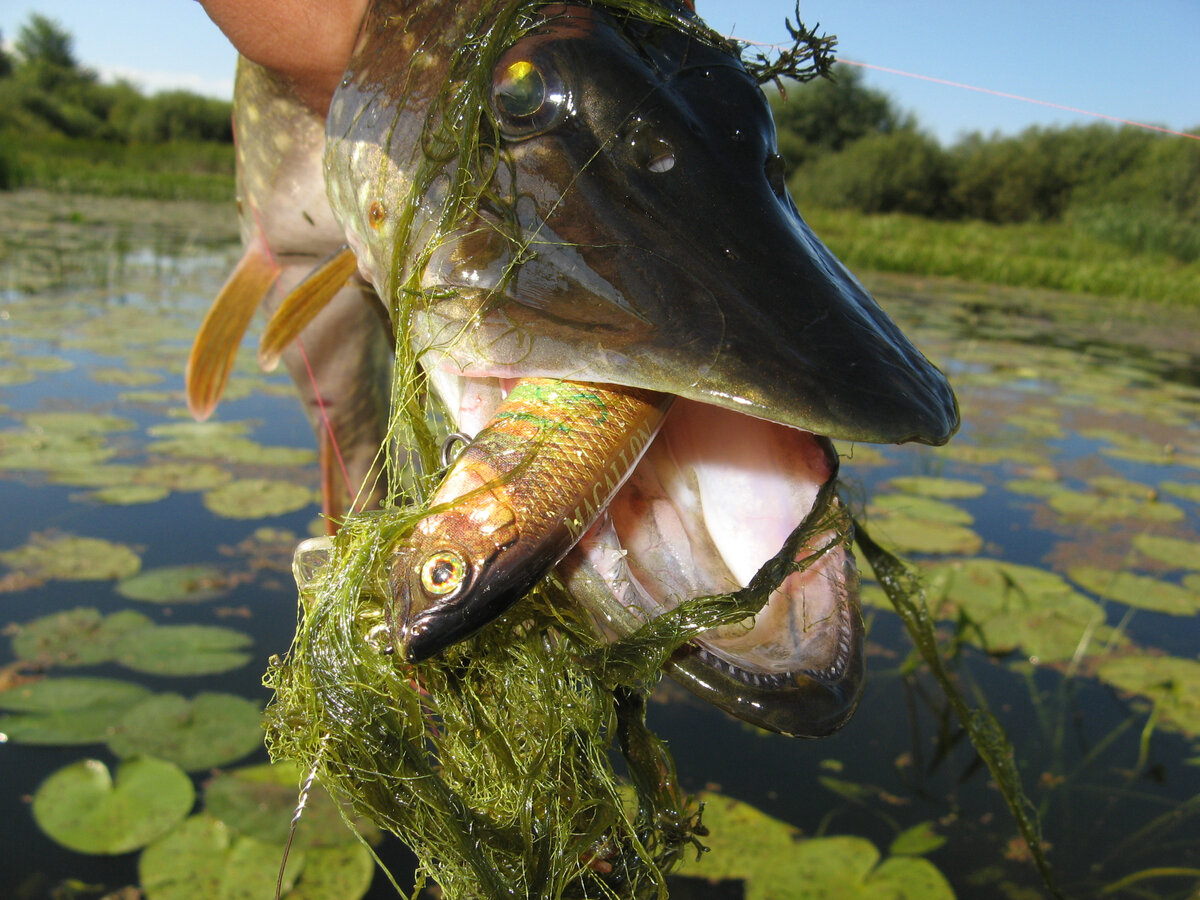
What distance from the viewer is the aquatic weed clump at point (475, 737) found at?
693 millimetres

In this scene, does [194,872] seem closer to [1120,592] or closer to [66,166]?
[1120,592]

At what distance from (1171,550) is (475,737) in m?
3.72

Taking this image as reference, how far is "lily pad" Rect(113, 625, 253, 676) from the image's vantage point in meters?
2.21

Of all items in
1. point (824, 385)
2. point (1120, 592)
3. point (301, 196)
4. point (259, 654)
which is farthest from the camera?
point (1120, 592)

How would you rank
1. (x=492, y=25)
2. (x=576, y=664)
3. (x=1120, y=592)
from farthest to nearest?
(x=1120, y=592) → (x=492, y=25) → (x=576, y=664)

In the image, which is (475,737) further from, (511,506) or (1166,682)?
(1166,682)

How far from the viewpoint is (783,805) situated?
2010mm

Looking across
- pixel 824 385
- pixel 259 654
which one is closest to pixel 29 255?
pixel 259 654

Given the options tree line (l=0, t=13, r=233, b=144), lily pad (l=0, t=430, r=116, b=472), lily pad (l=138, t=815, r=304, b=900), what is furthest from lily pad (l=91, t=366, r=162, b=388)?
tree line (l=0, t=13, r=233, b=144)

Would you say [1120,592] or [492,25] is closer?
[492,25]

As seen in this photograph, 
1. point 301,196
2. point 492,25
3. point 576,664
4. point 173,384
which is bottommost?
point 173,384

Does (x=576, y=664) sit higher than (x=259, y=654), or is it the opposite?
(x=576, y=664)

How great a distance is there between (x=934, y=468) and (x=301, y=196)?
12.1 ft

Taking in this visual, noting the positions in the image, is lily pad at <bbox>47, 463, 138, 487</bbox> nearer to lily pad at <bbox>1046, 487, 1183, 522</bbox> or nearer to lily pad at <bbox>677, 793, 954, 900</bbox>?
lily pad at <bbox>677, 793, 954, 900</bbox>
